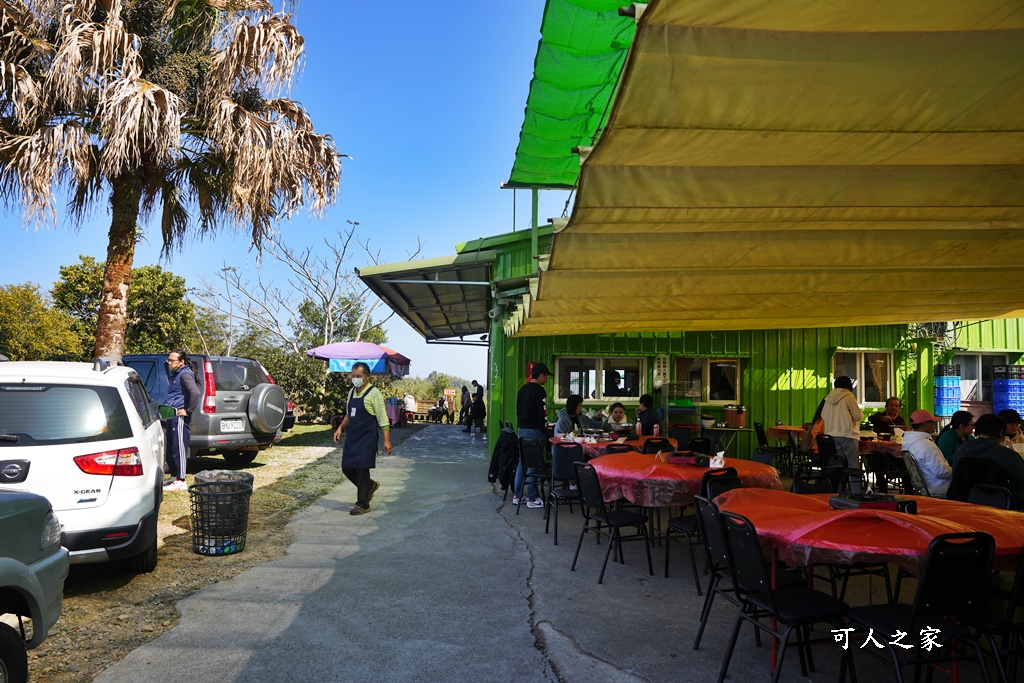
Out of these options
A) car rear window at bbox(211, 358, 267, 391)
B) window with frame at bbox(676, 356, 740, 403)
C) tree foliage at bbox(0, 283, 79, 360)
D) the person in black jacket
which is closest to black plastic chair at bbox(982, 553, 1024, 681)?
the person in black jacket

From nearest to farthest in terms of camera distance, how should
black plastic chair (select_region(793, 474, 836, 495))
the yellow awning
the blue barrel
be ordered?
the yellow awning, black plastic chair (select_region(793, 474, 836, 495)), the blue barrel

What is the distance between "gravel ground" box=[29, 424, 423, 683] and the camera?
3.52 m

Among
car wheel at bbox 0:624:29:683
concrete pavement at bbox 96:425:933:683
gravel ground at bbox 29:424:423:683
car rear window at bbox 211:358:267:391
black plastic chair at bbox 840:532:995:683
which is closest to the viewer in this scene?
car wheel at bbox 0:624:29:683

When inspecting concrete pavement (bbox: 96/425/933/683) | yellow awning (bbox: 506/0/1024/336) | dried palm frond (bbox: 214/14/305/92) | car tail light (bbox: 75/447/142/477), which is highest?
dried palm frond (bbox: 214/14/305/92)

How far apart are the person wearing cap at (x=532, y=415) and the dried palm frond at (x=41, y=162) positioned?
21.8ft

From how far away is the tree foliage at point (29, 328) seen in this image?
55.9ft

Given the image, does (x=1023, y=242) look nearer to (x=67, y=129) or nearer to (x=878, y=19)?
(x=878, y=19)

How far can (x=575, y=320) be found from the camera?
8500 mm

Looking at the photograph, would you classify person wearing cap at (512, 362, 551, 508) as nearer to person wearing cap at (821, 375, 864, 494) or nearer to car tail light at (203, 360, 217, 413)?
person wearing cap at (821, 375, 864, 494)

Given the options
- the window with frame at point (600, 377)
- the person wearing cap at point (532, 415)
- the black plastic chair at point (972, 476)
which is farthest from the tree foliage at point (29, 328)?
the black plastic chair at point (972, 476)

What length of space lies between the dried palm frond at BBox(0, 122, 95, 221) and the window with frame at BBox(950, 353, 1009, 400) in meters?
16.3

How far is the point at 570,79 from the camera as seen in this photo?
6.19 meters

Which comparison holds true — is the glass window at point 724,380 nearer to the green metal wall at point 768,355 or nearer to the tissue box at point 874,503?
the green metal wall at point 768,355

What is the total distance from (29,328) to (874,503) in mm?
20148
